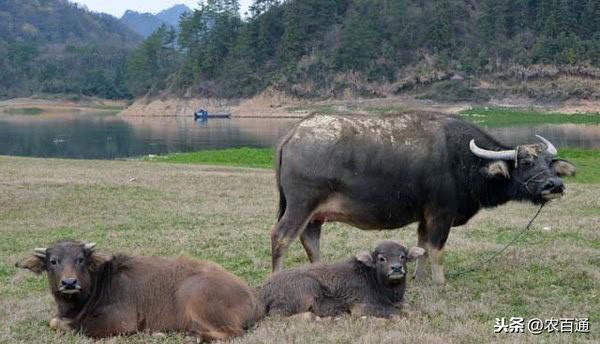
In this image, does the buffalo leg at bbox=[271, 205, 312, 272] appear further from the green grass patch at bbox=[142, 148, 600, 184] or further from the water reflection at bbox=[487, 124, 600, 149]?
the water reflection at bbox=[487, 124, 600, 149]

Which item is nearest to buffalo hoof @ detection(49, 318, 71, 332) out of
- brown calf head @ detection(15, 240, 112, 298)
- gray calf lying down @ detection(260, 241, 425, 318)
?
brown calf head @ detection(15, 240, 112, 298)

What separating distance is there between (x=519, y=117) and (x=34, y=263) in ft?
245

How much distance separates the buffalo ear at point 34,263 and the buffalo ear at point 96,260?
454mm

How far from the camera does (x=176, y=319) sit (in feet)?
23.6

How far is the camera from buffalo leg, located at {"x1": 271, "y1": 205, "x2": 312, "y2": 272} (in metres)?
9.07

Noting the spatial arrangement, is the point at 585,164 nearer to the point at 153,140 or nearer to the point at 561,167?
the point at 561,167

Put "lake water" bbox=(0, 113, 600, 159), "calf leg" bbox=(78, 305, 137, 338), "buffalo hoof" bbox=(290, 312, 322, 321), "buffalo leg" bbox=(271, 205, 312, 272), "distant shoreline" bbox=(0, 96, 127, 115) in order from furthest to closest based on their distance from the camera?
"distant shoreline" bbox=(0, 96, 127, 115), "lake water" bbox=(0, 113, 600, 159), "buffalo leg" bbox=(271, 205, 312, 272), "buffalo hoof" bbox=(290, 312, 322, 321), "calf leg" bbox=(78, 305, 137, 338)

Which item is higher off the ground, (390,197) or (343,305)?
(390,197)

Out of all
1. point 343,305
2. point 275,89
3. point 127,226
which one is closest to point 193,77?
point 275,89

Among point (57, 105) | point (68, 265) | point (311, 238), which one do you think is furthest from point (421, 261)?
point (57, 105)

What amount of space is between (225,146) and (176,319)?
1788 inches

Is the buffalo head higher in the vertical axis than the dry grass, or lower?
higher

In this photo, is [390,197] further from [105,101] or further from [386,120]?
[105,101]

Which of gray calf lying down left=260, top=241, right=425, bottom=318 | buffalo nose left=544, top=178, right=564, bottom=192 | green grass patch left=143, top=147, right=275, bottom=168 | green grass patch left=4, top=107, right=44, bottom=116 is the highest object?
buffalo nose left=544, top=178, right=564, bottom=192
